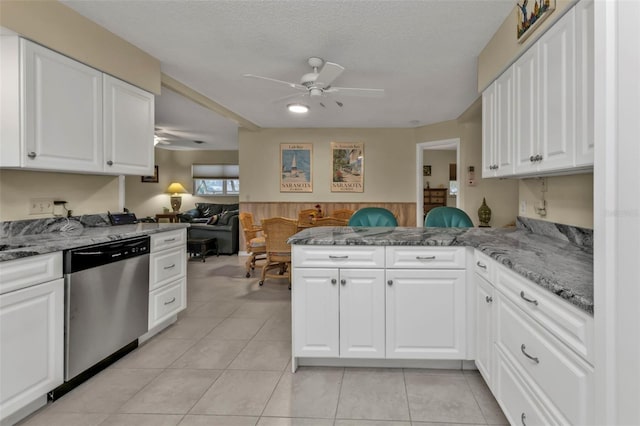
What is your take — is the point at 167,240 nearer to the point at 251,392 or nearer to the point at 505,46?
the point at 251,392

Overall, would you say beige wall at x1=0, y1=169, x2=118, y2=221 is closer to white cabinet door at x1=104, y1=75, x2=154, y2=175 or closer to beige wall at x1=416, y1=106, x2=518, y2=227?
white cabinet door at x1=104, y1=75, x2=154, y2=175

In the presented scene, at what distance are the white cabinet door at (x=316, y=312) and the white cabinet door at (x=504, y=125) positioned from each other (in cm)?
139

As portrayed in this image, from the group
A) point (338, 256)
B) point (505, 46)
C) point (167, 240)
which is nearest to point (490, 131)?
point (505, 46)

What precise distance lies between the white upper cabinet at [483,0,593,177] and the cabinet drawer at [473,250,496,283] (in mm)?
567

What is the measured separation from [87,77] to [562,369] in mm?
3244

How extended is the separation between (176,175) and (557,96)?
9242mm

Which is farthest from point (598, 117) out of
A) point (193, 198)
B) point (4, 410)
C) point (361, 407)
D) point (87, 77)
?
point (193, 198)

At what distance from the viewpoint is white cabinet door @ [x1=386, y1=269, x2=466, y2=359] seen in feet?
6.89

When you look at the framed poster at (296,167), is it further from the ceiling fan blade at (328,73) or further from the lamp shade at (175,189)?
the lamp shade at (175,189)

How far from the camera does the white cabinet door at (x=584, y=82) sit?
4.58ft

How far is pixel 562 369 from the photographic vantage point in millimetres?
1112

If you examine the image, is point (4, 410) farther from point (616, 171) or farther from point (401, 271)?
point (616, 171)

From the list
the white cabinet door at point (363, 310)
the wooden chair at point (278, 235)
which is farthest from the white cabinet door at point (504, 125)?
the wooden chair at point (278, 235)

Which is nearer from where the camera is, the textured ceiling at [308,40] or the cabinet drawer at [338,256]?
the cabinet drawer at [338,256]
